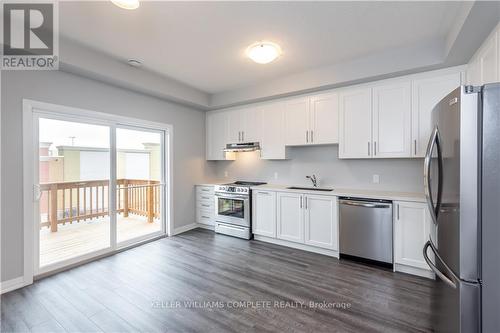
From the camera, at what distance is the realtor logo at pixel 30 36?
2.18 metres

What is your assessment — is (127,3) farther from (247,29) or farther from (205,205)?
(205,205)

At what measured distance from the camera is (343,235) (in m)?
3.20

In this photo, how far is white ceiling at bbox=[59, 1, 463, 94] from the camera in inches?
83.7

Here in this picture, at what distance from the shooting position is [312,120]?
3.73 metres

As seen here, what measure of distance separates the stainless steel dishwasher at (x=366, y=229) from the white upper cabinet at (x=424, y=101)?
2.85ft

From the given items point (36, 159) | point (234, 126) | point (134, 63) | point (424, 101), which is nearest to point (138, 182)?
Result: point (36, 159)

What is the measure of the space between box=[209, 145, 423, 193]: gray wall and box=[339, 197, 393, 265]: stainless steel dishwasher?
0.68m

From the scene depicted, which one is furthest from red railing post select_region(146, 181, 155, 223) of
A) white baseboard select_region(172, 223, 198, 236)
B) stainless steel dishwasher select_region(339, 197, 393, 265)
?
stainless steel dishwasher select_region(339, 197, 393, 265)

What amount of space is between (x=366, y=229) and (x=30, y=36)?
14.8 feet

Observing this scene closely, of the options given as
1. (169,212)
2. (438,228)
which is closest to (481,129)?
(438,228)

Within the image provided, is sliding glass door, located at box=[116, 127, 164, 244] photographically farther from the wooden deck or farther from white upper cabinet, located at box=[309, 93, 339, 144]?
white upper cabinet, located at box=[309, 93, 339, 144]

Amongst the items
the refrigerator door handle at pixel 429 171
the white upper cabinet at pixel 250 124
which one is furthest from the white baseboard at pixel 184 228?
the refrigerator door handle at pixel 429 171

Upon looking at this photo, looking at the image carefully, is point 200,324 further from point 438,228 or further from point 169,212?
point 169,212

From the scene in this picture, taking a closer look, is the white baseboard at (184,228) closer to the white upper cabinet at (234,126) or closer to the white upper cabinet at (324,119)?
the white upper cabinet at (234,126)
